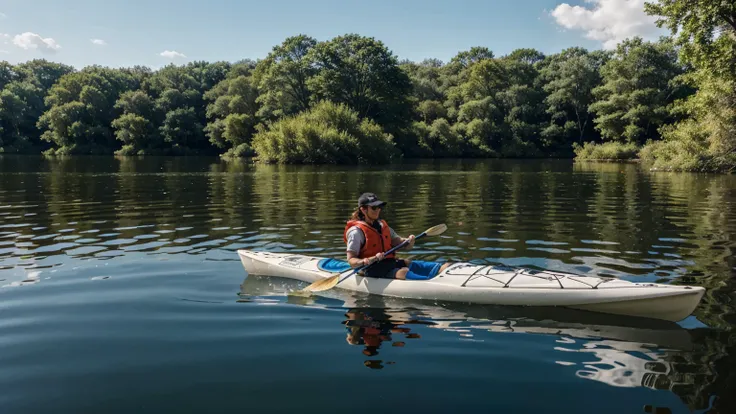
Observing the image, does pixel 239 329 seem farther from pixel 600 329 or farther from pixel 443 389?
pixel 600 329

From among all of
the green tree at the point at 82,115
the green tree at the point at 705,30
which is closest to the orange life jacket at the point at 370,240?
the green tree at the point at 705,30

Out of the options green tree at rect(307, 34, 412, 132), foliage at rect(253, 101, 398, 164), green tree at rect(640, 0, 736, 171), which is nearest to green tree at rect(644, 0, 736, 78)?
green tree at rect(640, 0, 736, 171)

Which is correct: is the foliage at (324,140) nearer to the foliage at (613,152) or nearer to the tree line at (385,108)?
the tree line at (385,108)

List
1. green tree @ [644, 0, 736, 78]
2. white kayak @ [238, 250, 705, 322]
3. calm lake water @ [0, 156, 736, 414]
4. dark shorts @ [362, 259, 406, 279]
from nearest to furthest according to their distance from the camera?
calm lake water @ [0, 156, 736, 414] → white kayak @ [238, 250, 705, 322] → dark shorts @ [362, 259, 406, 279] → green tree @ [644, 0, 736, 78]

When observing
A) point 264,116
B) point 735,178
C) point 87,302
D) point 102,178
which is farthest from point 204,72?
point 87,302

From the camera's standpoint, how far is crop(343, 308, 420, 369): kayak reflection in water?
5.27 meters

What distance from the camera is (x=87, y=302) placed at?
689 cm

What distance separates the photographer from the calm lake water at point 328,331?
423cm

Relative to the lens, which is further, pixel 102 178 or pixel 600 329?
pixel 102 178

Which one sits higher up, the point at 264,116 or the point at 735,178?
the point at 264,116

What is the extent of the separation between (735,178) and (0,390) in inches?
1129

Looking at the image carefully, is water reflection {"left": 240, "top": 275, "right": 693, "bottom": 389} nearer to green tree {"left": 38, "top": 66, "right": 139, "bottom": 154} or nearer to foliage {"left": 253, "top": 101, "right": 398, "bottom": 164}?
foliage {"left": 253, "top": 101, "right": 398, "bottom": 164}

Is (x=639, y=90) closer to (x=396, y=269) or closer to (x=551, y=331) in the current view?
(x=396, y=269)

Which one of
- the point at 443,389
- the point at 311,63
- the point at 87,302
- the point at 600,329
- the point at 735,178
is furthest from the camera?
the point at 311,63
